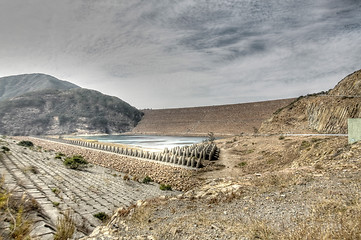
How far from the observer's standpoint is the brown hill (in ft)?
206

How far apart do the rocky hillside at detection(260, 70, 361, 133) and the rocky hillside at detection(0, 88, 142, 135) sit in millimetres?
74731

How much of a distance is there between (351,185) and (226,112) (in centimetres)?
6938

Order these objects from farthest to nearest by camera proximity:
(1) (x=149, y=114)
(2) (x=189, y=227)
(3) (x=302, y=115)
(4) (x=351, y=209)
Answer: (1) (x=149, y=114) < (3) (x=302, y=115) < (2) (x=189, y=227) < (4) (x=351, y=209)

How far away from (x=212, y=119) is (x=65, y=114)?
65752 millimetres

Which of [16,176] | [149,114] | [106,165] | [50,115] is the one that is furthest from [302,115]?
[50,115]

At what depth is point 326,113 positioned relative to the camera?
899 inches

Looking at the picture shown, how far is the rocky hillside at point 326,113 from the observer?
20.0m

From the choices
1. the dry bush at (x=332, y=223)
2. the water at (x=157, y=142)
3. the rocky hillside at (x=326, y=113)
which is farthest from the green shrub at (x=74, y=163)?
the rocky hillside at (x=326, y=113)

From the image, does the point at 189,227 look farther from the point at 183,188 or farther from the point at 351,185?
the point at 183,188

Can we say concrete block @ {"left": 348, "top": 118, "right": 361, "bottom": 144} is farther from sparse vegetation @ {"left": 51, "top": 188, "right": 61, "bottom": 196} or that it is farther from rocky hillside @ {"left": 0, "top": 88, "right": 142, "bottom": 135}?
rocky hillside @ {"left": 0, "top": 88, "right": 142, "bottom": 135}

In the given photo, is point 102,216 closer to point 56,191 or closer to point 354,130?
point 56,191

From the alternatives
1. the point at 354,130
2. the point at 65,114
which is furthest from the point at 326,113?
the point at 65,114

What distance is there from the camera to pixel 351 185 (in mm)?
5293

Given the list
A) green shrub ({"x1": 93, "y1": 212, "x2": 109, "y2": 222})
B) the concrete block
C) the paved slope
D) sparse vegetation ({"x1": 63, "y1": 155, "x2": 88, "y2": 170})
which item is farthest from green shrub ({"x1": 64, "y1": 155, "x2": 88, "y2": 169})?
the concrete block
